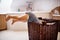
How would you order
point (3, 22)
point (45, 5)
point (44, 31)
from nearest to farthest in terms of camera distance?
point (44, 31)
point (3, 22)
point (45, 5)

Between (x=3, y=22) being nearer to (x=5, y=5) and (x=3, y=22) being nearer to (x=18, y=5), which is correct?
(x=5, y=5)

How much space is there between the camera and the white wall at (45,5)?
3252 mm

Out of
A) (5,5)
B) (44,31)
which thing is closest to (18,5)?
(5,5)

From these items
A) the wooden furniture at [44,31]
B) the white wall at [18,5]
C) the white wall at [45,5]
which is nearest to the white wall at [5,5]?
the white wall at [18,5]

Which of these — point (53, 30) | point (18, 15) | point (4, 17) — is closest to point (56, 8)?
point (18, 15)

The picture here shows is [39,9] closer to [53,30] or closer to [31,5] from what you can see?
[31,5]

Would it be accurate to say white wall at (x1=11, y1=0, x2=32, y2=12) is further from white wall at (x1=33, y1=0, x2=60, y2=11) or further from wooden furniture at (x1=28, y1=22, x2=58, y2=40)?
wooden furniture at (x1=28, y1=22, x2=58, y2=40)

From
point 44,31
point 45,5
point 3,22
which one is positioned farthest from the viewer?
point 45,5

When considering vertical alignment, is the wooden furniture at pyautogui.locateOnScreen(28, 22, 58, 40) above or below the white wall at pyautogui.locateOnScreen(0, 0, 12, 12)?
below

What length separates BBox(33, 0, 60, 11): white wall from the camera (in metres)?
3.25

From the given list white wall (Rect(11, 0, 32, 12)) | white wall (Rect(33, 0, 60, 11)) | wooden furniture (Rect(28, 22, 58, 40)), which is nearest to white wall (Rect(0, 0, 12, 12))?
white wall (Rect(11, 0, 32, 12))

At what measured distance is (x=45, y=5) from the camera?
3281mm

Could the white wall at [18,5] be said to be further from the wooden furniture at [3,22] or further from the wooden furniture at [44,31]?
the wooden furniture at [44,31]

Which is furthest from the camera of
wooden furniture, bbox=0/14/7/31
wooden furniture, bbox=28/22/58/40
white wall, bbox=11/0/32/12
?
white wall, bbox=11/0/32/12
